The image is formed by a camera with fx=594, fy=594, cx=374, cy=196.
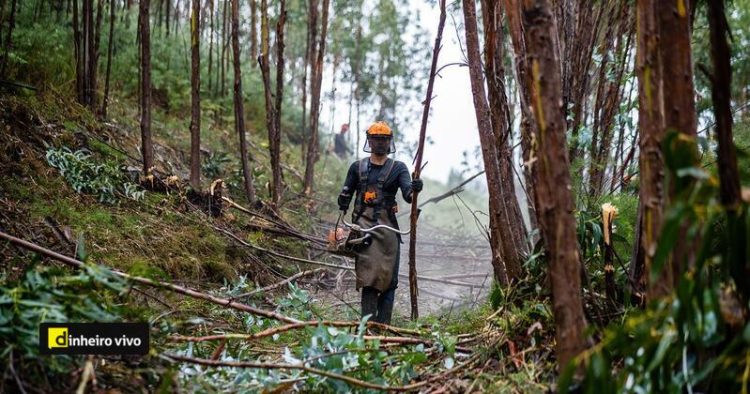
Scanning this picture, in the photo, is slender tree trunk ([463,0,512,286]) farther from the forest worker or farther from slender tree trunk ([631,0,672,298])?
slender tree trunk ([631,0,672,298])

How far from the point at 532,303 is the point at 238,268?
3960 millimetres

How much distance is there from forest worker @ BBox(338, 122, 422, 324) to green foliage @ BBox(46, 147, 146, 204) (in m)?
2.39

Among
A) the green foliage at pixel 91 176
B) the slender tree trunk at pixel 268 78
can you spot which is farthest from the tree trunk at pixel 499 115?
the slender tree trunk at pixel 268 78

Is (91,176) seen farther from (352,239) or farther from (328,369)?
(328,369)

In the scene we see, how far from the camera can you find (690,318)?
1.81m

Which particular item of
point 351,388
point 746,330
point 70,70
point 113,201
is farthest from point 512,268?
point 70,70

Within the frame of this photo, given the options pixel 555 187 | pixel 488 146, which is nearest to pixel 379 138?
pixel 488 146

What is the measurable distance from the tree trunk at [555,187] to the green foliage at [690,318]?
196 millimetres

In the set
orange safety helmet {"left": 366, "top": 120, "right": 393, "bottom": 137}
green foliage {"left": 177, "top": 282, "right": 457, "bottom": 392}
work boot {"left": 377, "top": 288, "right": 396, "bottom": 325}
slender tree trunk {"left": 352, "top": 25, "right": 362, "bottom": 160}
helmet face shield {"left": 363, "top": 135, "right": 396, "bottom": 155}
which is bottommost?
work boot {"left": 377, "top": 288, "right": 396, "bottom": 325}

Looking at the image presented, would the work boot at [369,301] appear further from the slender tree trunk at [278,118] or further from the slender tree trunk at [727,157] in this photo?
the slender tree trunk at [727,157]

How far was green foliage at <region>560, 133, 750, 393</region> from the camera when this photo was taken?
68.6 inches

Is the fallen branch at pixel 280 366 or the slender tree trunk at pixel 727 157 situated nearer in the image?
Answer: the slender tree trunk at pixel 727 157

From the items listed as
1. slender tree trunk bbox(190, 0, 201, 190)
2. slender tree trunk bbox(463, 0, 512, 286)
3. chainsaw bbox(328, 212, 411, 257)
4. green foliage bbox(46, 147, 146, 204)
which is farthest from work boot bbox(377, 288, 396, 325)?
slender tree trunk bbox(190, 0, 201, 190)

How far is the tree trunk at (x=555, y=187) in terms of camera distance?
2139 mm
